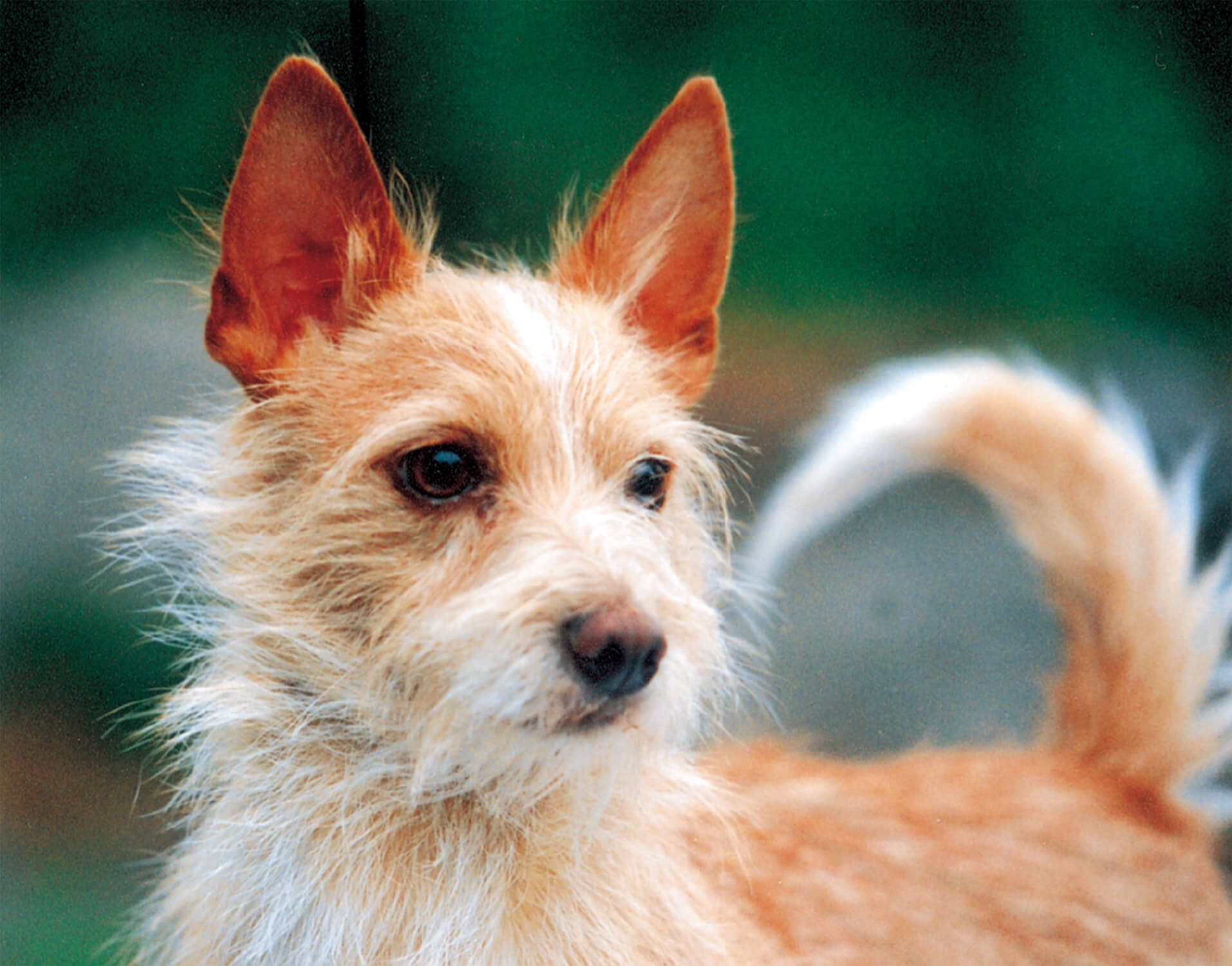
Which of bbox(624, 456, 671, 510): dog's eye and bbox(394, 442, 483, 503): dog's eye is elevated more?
bbox(624, 456, 671, 510): dog's eye

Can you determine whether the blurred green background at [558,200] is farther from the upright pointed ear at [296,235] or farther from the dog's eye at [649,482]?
the dog's eye at [649,482]

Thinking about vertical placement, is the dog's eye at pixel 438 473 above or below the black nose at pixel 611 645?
above

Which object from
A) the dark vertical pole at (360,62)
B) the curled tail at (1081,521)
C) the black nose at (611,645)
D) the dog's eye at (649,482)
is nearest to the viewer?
the black nose at (611,645)

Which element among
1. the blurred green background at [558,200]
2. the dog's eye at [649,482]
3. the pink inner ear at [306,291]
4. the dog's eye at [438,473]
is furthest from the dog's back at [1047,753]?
the pink inner ear at [306,291]

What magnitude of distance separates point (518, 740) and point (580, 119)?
916 mm

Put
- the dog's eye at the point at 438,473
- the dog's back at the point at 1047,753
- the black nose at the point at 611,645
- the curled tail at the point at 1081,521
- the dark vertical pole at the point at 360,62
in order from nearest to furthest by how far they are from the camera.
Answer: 1. the black nose at the point at 611,645
2. the dog's eye at the point at 438,473
3. the dark vertical pole at the point at 360,62
4. the dog's back at the point at 1047,753
5. the curled tail at the point at 1081,521

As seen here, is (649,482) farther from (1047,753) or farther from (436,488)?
(1047,753)

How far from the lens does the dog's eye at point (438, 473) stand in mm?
902

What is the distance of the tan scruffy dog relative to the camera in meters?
0.86

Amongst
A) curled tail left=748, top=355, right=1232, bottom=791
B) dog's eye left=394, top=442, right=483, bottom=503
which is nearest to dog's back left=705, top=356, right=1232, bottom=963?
curled tail left=748, top=355, right=1232, bottom=791

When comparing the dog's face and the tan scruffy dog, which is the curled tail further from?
the dog's face

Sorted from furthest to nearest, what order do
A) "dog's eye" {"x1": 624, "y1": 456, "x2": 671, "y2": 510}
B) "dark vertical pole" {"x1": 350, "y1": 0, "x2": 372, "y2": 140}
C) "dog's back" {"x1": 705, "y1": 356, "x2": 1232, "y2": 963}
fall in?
"dog's back" {"x1": 705, "y1": 356, "x2": 1232, "y2": 963}
"dark vertical pole" {"x1": 350, "y1": 0, "x2": 372, "y2": 140}
"dog's eye" {"x1": 624, "y1": 456, "x2": 671, "y2": 510}

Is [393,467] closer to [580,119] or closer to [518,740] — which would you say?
[518,740]

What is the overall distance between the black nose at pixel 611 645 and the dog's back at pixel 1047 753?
2.03 ft
